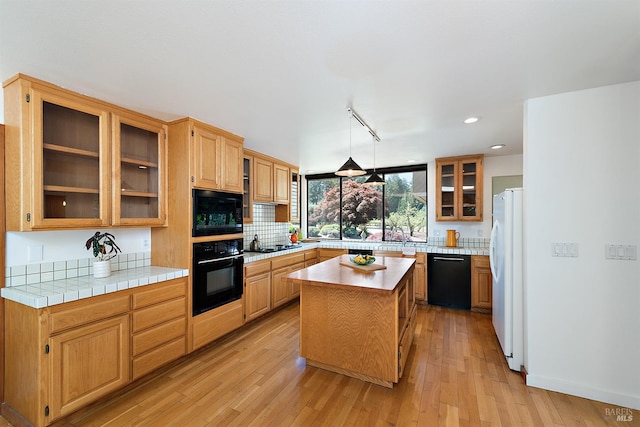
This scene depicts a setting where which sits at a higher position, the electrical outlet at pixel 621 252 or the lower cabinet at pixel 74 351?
the electrical outlet at pixel 621 252

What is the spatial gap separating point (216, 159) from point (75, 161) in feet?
3.77

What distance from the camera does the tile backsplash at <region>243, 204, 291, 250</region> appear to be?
433 cm

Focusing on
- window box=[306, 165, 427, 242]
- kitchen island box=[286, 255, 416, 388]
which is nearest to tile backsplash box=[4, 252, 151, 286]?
kitchen island box=[286, 255, 416, 388]

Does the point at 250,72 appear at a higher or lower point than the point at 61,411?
higher

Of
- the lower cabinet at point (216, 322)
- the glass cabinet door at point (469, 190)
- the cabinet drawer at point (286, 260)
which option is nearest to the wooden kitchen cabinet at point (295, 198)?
the cabinet drawer at point (286, 260)

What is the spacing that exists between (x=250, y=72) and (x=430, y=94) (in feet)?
4.55

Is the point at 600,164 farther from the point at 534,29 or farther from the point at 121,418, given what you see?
the point at 121,418

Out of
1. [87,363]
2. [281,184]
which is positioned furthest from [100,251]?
[281,184]

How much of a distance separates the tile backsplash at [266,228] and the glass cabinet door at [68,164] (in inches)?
84.9

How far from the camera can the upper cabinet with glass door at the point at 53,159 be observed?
1867 millimetres

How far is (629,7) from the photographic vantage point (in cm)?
125

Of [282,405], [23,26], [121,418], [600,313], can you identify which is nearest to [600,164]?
[600,313]

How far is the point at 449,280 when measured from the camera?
13.4ft

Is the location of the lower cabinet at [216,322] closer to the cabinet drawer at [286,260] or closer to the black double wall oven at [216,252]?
the black double wall oven at [216,252]
